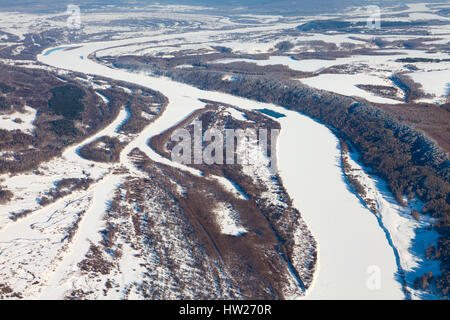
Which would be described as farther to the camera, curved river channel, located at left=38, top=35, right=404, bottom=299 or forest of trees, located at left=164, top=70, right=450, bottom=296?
forest of trees, located at left=164, top=70, right=450, bottom=296

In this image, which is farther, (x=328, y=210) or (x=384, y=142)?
(x=384, y=142)

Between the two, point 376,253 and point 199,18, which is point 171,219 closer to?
point 376,253

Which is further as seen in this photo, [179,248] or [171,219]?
[171,219]

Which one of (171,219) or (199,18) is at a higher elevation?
(199,18)

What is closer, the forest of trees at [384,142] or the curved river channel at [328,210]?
the curved river channel at [328,210]
